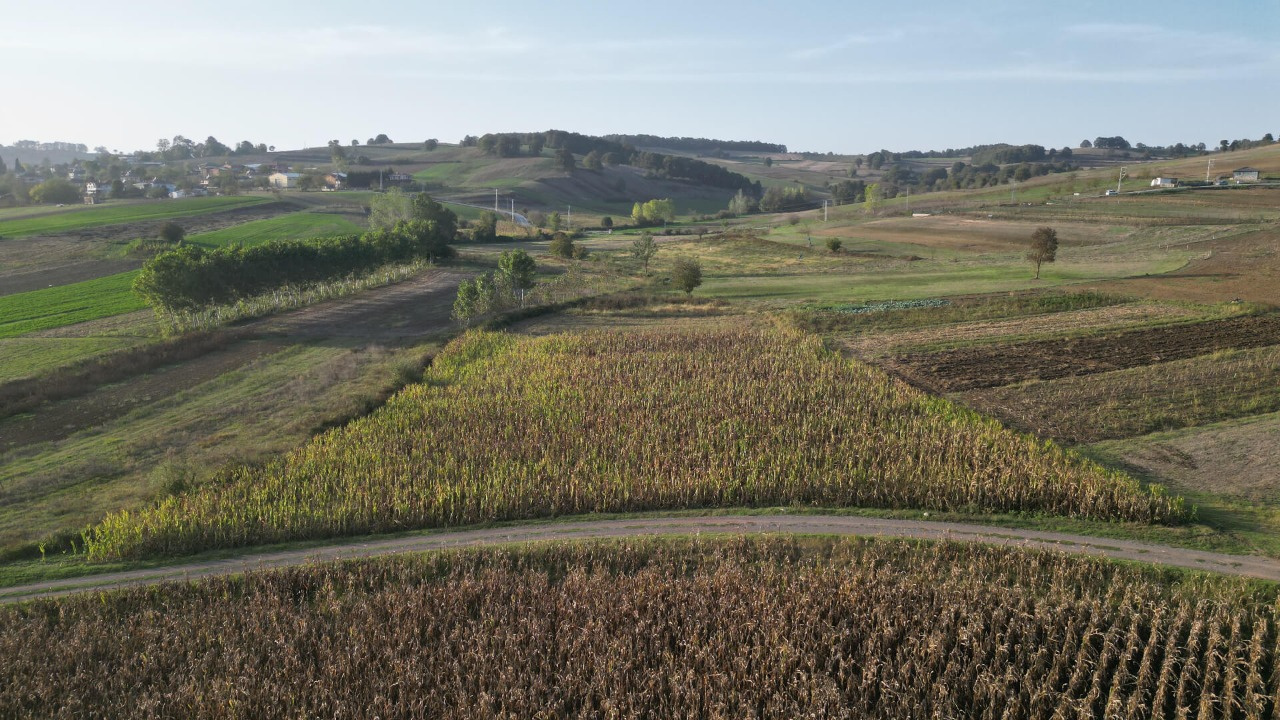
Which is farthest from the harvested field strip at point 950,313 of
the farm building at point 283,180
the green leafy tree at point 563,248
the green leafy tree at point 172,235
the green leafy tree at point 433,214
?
the farm building at point 283,180

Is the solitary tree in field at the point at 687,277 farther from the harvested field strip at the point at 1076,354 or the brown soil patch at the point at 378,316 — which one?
the harvested field strip at the point at 1076,354

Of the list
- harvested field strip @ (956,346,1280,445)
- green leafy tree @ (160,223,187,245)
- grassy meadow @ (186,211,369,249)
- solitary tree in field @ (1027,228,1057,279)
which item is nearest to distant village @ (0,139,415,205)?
grassy meadow @ (186,211,369,249)

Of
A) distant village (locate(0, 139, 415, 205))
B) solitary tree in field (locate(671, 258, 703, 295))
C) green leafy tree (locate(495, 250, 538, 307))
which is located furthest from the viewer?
distant village (locate(0, 139, 415, 205))

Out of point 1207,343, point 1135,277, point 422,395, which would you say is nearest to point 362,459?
point 422,395

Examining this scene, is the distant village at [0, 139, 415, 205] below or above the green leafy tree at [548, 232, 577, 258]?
above

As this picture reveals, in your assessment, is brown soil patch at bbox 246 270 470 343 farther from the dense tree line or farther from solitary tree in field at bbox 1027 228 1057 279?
solitary tree in field at bbox 1027 228 1057 279

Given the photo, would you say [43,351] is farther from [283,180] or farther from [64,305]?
[283,180]
